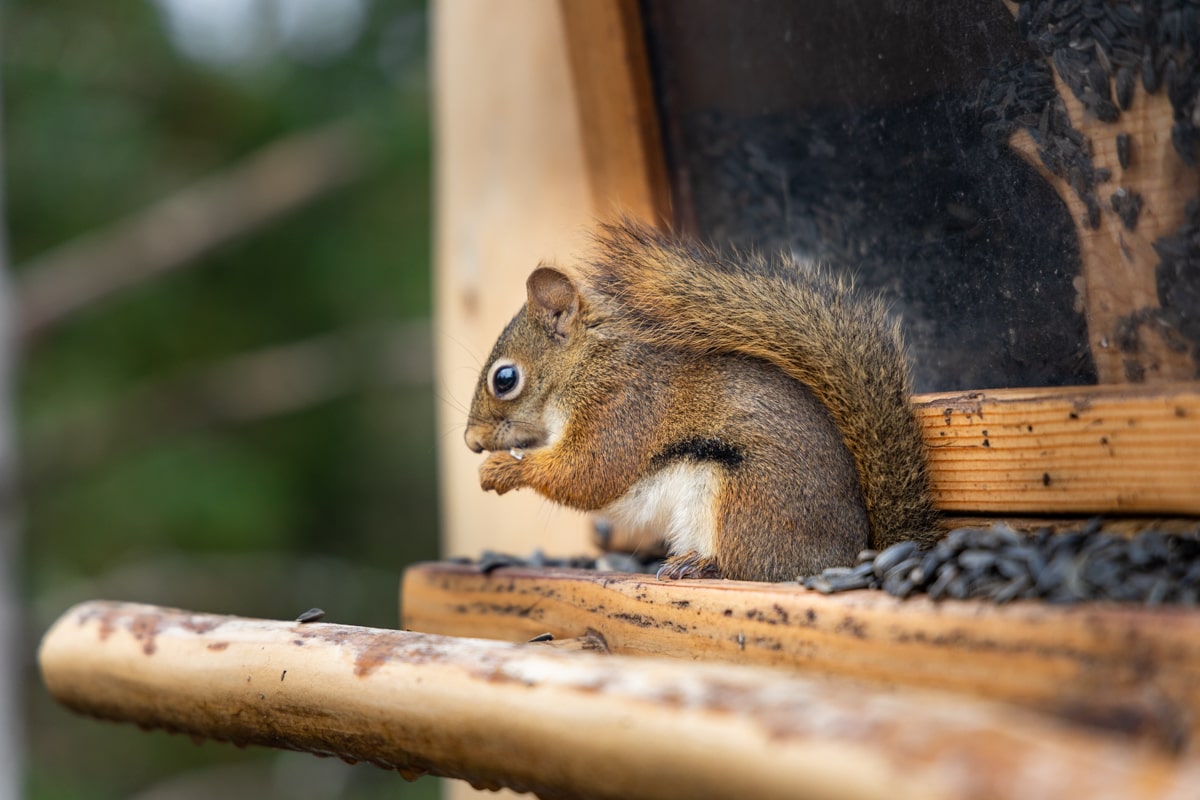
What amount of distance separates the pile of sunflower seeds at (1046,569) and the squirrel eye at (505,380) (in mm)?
706

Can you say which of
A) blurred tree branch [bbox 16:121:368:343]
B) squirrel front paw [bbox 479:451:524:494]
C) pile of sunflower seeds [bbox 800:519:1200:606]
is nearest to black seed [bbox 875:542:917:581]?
pile of sunflower seeds [bbox 800:519:1200:606]

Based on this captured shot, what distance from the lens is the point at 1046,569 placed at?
3.51 feet

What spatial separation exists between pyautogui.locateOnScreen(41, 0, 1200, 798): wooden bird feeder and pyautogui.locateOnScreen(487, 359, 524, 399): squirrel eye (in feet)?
0.89

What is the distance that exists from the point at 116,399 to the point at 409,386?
1.75 meters

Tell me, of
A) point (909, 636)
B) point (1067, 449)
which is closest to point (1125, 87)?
point (1067, 449)

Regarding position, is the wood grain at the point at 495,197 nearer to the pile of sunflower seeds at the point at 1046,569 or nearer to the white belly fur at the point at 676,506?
the white belly fur at the point at 676,506

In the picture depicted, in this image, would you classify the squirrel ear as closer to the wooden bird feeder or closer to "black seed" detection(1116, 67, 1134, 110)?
the wooden bird feeder

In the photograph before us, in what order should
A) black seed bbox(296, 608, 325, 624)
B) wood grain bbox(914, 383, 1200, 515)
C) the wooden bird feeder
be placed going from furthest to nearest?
black seed bbox(296, 608, 325, 624) → wood grain bbox(914, 383, 1200, 515) → the wooden bird feeder

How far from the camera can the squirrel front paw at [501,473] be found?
5.67 ft

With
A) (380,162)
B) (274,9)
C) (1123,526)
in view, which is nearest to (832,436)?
(1123,526)

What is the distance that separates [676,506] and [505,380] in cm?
40

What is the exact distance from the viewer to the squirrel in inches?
56.7

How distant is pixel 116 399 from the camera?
16.7 feet

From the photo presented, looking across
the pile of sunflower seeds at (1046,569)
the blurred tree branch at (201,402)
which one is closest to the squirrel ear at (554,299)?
the pile of sunflower seeds at (1046,569)
